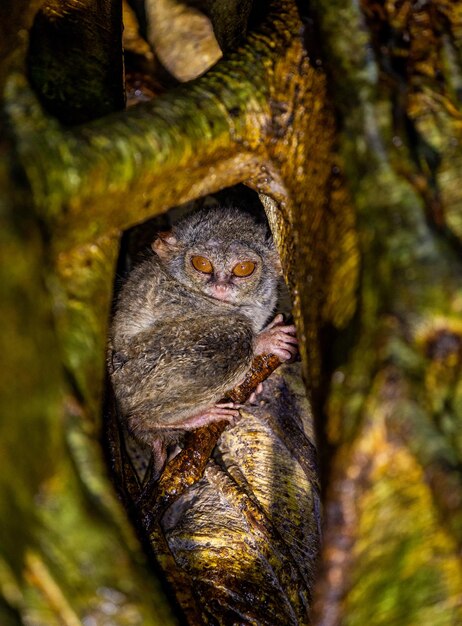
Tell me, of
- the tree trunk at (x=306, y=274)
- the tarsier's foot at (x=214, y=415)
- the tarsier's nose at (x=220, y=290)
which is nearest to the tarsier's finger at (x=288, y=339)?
the tarsier's foot at (x=214, y=415)

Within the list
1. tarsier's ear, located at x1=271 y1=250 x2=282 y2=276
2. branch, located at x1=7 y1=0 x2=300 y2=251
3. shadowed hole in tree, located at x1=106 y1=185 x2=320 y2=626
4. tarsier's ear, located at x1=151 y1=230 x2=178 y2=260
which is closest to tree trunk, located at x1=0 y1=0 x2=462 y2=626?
branch, located at x1=7 y1=0 x2=300 y2=251

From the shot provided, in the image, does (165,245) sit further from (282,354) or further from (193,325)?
(282,354)

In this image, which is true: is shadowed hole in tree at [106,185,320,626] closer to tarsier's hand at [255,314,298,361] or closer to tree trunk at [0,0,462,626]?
tarsier's hand at [255,314,298,361]

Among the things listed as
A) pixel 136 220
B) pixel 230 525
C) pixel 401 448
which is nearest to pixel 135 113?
pixel 136 220

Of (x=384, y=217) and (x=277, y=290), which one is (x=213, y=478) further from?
(x=384, y=217)

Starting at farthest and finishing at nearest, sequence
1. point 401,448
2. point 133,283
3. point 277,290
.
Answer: point 277,290 → point 133,283 → point 401,448

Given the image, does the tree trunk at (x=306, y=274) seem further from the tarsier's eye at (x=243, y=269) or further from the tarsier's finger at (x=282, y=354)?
the tarsier's eye at (x=243, y=269)

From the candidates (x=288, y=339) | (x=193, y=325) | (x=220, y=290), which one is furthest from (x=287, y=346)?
(x=220, y=290)
